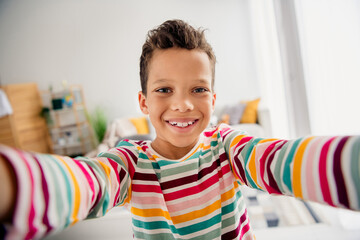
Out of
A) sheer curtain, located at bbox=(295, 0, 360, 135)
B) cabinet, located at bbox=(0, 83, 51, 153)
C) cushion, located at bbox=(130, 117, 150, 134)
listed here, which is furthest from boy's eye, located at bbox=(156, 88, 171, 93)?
cabinet, located at bbox=(0, 83, 51, 153)

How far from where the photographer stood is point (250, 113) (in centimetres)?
291

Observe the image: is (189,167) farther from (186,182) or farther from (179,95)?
(179,95)

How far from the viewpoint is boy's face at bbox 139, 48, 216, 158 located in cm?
48

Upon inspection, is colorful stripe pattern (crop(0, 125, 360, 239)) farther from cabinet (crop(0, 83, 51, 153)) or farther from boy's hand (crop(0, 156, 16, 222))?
cabinet (crop(0, 83, 51, 153))

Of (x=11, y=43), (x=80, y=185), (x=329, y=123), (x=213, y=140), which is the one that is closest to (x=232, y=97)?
(x=329, y=123)

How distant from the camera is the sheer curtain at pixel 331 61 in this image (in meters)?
0.81

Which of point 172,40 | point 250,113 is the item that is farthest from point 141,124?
point 172,40

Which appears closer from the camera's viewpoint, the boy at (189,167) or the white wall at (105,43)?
the boy at (189,167)

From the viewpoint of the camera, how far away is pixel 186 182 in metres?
0.48

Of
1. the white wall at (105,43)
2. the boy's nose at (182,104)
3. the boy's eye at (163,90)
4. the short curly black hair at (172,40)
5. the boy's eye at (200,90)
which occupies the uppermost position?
the white wall at (105,43)

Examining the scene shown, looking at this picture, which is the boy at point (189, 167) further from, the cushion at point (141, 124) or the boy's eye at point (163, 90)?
the cushion at point (141, 124)

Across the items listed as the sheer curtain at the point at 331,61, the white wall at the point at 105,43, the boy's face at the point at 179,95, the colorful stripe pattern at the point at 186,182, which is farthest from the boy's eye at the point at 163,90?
the white wall at the point at 105,43

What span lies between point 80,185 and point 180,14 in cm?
386

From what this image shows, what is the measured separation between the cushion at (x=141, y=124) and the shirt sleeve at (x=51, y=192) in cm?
278
